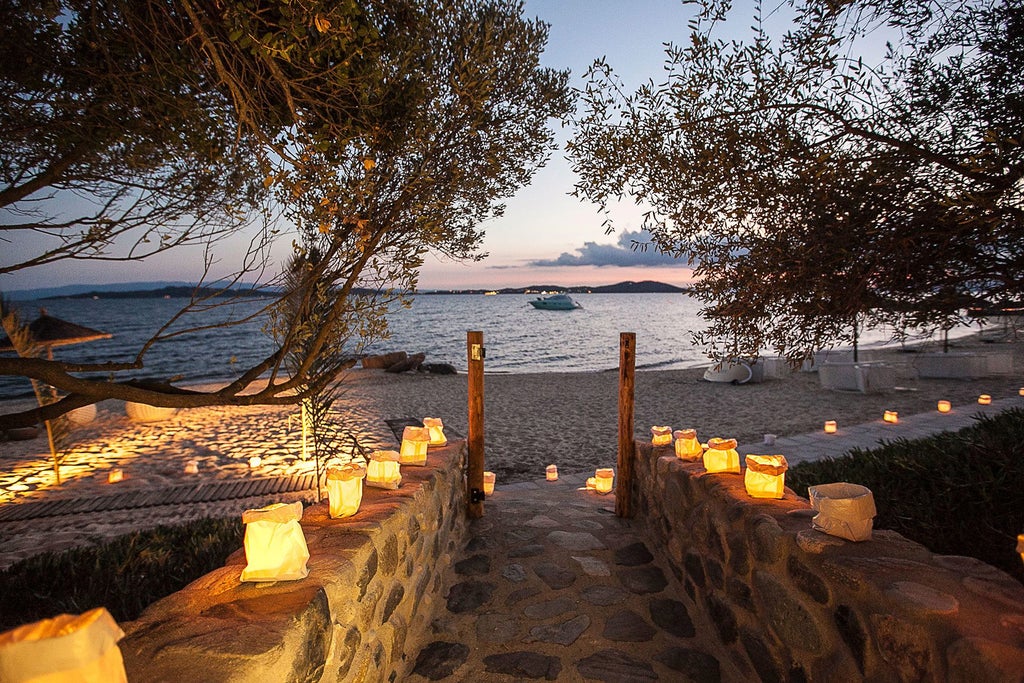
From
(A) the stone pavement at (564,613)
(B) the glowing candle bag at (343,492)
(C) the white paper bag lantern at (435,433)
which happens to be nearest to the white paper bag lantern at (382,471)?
(B) the glowing candle bag at (343,492)

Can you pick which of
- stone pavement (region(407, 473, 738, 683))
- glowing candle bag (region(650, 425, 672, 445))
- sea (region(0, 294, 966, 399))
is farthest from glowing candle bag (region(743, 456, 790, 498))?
sea (region(0, 294, 966, 399))

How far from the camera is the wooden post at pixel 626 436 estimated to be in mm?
5098

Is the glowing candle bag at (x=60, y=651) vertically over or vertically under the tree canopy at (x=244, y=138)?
under

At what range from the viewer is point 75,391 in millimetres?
2580

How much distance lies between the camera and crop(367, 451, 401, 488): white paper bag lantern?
3219 millimetres

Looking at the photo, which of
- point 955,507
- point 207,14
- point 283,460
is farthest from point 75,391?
point 283,460

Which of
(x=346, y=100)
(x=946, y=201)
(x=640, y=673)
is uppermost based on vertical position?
(x=346, y=100)

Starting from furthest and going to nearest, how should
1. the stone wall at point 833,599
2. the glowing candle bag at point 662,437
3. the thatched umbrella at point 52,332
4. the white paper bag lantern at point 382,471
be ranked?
the thatched umbrella at point 52,332, the glowing candle bag at point 662,437, the white paper bag lantern at point 382,471, the stone wall at point 833,599

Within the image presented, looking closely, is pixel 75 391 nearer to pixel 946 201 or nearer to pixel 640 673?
pixel 640 673

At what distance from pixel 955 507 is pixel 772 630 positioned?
2010 mm

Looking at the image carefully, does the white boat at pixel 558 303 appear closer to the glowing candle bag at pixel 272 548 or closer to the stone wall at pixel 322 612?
the stone wall at pixel 322 612

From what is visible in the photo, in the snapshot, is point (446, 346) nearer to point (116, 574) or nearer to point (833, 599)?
point (116, 574)

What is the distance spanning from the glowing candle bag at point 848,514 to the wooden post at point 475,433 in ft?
10.4

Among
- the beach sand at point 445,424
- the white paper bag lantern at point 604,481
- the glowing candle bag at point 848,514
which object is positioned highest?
the glowing candle bag at point 848,514
